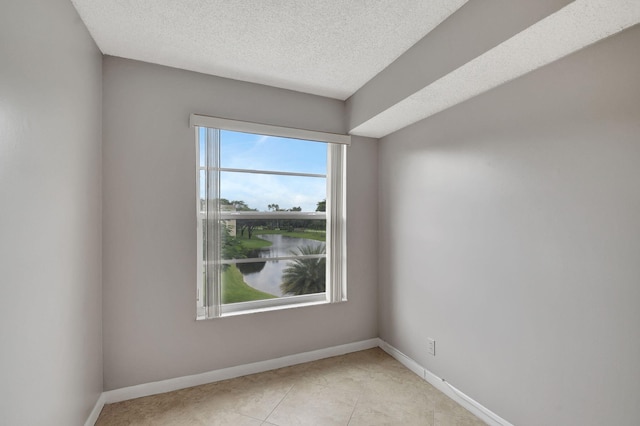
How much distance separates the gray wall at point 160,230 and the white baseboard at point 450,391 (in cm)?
105

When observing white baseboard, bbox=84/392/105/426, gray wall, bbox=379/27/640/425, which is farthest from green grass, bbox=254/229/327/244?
white baseboard, bbox=84/392/105/426

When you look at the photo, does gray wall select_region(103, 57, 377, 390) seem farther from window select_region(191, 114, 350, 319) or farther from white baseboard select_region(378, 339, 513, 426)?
white baseboard select_region(378, 339, 513, 426)

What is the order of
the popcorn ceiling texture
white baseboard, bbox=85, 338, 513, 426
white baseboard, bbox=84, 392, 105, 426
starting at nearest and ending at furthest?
the popcorn ceiling texture, white baseboard, bbox=84, 392, 105, 426, white baseboard, bbox=85, 338, 513, 426

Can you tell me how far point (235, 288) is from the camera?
2.55m

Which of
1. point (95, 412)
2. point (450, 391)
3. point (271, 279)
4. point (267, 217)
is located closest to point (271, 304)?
point (271, 279)

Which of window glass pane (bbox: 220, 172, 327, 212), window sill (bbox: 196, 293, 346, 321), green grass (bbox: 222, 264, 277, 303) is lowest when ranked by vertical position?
window sill (bbox: 196, 293, 346, 321)

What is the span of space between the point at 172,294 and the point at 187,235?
0.47 m

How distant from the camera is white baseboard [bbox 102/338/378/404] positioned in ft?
6.92

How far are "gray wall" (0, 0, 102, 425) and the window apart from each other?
724mm

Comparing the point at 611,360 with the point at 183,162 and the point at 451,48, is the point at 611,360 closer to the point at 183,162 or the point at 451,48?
the point at 451,48

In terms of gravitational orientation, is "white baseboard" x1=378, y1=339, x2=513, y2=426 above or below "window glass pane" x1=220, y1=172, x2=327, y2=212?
below

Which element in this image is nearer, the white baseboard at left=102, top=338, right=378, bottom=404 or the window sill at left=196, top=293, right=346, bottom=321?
the white baseboard at left=102, top=338, right=378, bottom=404

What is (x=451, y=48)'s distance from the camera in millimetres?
1677

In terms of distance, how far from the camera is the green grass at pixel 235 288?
2.51 m
